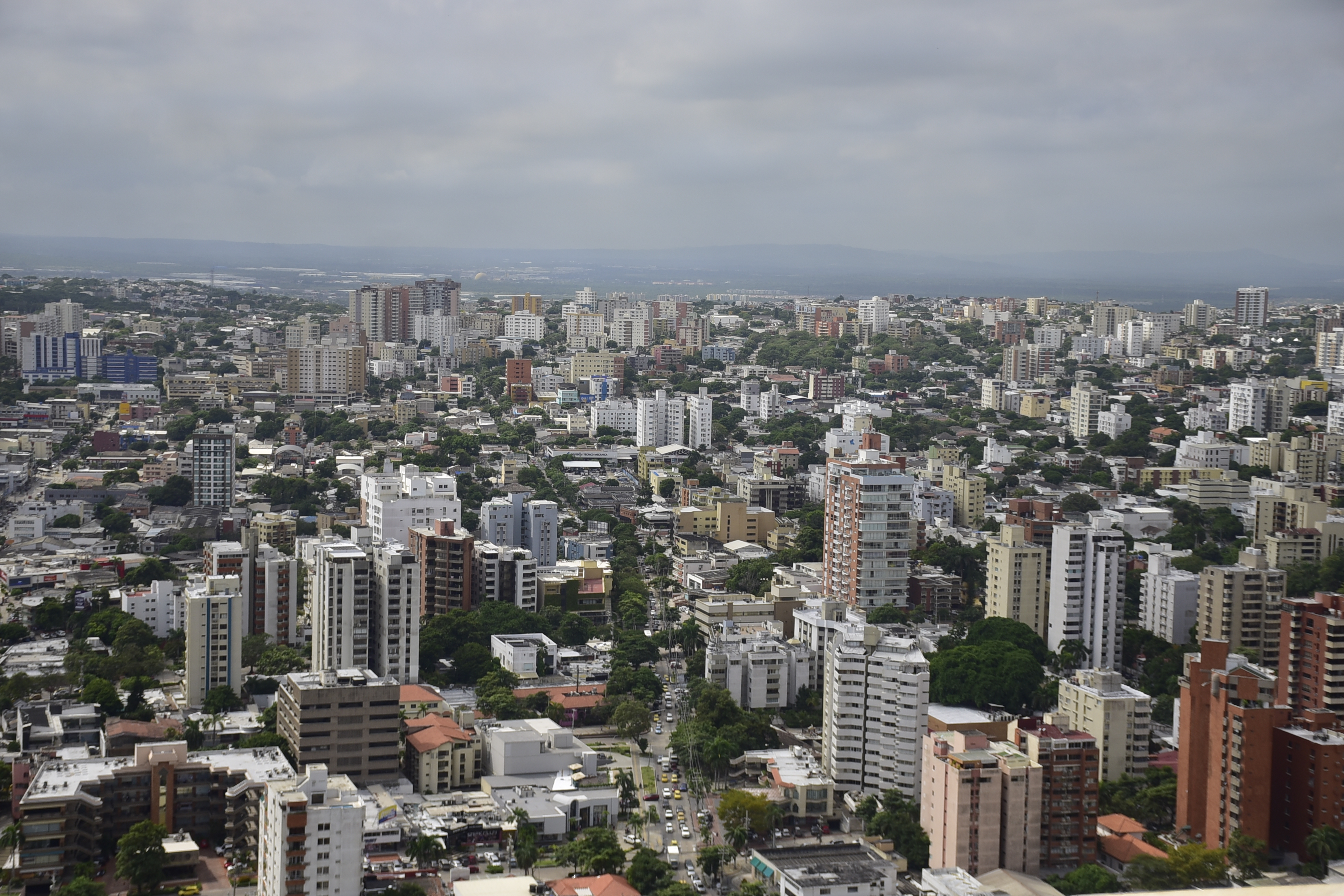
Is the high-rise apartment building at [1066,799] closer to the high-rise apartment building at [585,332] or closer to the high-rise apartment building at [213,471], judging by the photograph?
the high-rise apartment building at [213,471]

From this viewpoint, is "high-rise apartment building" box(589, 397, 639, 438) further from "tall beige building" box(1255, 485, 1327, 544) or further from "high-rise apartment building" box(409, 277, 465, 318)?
"high-rise apartment building" box(409, 277, 465, 318)

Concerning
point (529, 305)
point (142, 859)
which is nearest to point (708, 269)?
point (529, 305)

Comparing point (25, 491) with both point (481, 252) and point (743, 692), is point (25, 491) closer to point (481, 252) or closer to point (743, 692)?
point (743, 692)

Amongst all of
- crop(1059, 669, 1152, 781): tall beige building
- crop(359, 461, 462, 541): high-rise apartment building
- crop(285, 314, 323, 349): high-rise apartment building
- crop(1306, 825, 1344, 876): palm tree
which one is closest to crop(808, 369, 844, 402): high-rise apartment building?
crop(285, 314, 323, 349): high-rise apartment building

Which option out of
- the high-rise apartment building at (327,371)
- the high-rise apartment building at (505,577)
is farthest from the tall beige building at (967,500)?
the high-rise apartment building at (327,371)

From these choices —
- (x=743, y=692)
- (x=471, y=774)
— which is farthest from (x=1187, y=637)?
(x=471, y=774)

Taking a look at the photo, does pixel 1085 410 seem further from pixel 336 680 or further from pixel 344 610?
pixel 336 680
